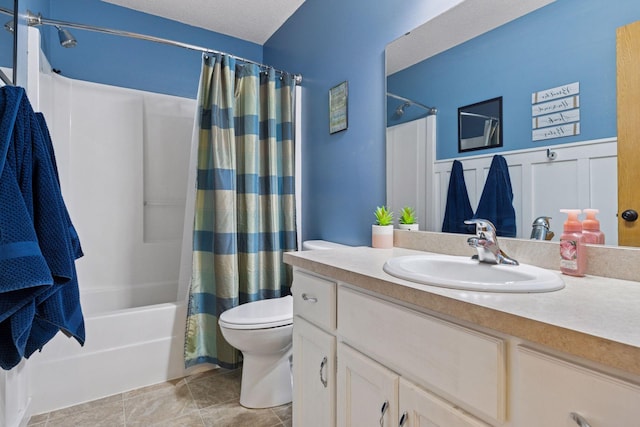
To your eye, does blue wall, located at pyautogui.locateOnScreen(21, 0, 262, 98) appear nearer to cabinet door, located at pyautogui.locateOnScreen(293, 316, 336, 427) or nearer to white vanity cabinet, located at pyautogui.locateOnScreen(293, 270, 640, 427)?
white vanity cabinet, located at pyautogui.locateOnScreen(293, 270, 640, 427)

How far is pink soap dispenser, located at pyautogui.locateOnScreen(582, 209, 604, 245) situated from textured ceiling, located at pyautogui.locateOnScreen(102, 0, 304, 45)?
2225 millimetres

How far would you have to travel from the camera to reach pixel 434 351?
73cm

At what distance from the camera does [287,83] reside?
87.8 inches

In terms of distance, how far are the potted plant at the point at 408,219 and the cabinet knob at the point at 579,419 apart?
0.99 meters

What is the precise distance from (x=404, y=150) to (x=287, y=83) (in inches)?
43.5

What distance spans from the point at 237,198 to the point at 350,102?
90 centimetres

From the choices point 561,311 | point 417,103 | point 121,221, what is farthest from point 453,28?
point 121,221

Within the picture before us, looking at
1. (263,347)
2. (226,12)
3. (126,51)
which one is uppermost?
(226,12)

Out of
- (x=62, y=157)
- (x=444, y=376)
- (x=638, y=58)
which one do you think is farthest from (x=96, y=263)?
(x=638, y=58)

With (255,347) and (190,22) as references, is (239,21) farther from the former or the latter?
(255,347)

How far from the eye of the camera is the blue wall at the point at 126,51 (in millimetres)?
2273

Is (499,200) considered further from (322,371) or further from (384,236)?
(322,371)

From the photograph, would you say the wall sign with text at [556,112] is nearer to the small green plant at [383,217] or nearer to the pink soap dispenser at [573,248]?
the pink soap dispenser at [573,248]

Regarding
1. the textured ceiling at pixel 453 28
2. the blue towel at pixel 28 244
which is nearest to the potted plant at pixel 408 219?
the textured ceiling at pixel 453 28
